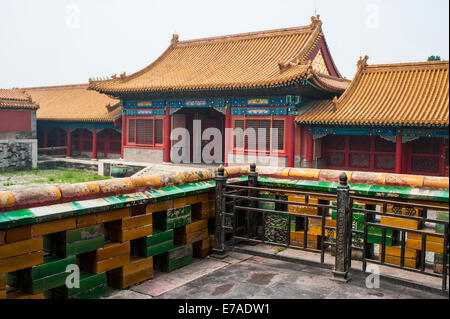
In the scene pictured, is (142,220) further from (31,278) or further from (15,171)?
(15,171)

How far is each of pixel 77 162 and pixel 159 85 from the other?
8.88 m

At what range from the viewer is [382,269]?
4902mm

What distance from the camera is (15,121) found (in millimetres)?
23688

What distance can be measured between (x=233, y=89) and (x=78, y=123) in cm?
1308

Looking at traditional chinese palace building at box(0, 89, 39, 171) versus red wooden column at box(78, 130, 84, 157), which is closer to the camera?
traditional chinese palace building at box(0, 89, 39, 171)

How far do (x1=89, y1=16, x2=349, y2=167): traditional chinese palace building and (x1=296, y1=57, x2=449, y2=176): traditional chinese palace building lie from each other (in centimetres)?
93

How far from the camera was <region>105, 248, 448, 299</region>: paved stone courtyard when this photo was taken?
4.02 meters

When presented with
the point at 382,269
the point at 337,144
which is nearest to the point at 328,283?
the point at 382,269

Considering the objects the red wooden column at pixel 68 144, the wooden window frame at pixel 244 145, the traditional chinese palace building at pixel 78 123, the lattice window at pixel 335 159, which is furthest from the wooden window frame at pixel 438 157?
the red wooden column at pixel 68 144

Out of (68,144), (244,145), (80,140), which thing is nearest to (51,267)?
(244,145)

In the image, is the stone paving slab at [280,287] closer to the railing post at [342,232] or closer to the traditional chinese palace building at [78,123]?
the railing post at [342,232]

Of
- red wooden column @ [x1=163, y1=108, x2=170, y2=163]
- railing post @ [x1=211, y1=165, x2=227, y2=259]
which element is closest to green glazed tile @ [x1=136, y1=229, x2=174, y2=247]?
railing post @ [x1=211, y1=165, x2=227, y2=259]

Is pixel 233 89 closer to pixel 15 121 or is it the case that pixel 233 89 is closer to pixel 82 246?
pixel 82 246

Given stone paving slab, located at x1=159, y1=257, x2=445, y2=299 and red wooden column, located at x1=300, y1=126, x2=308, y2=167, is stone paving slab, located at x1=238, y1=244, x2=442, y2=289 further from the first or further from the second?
red wooden column, located at x1=300, y1=126, x2=308, y2=167
